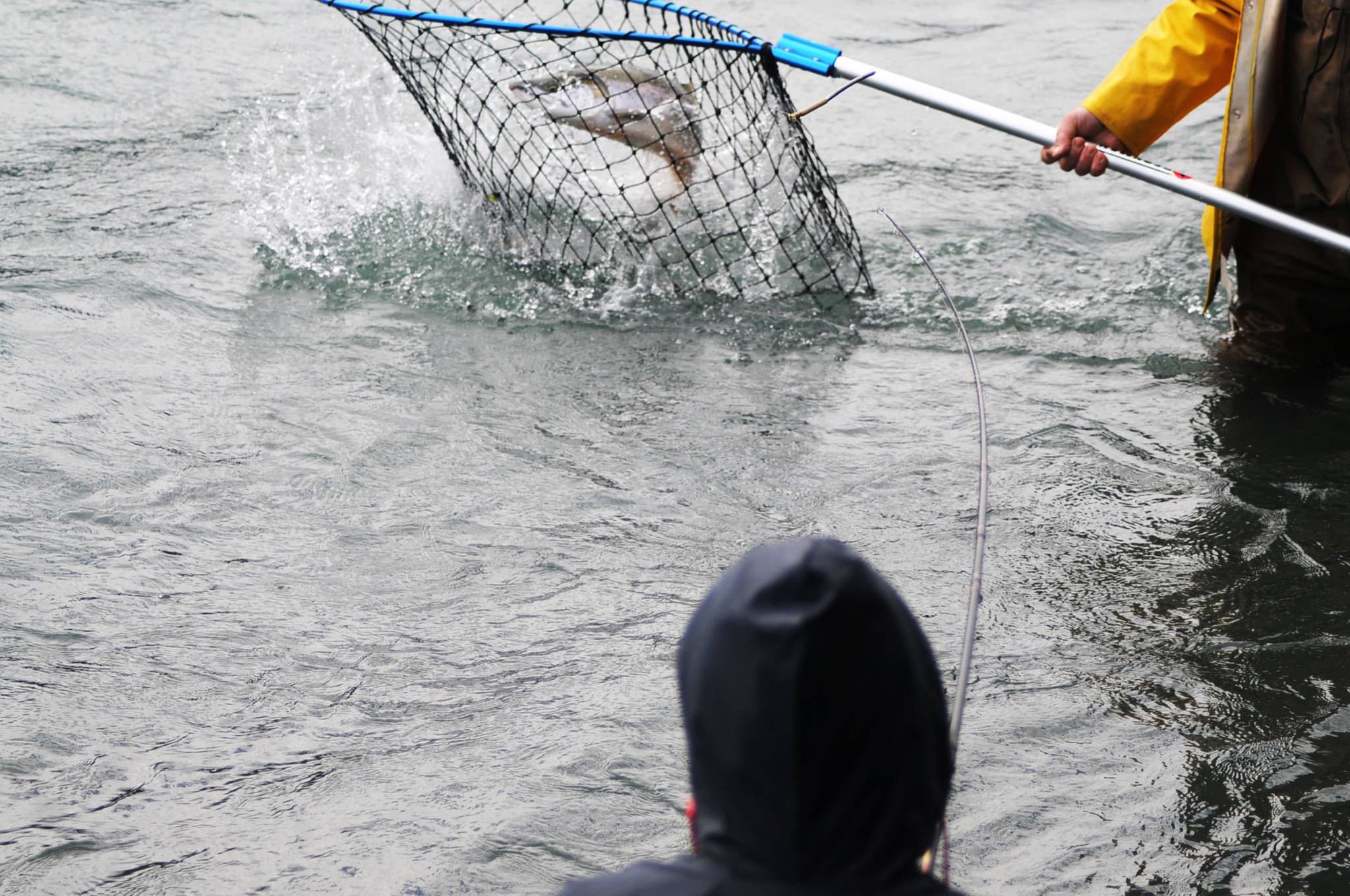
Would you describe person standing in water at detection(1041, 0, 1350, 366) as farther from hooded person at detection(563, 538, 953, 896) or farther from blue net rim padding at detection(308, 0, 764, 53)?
hooded person at detection(563, 538, 953, 896)

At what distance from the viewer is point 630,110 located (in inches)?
187

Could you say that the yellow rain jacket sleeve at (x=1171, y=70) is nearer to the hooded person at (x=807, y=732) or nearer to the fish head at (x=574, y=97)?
the fish head at (x=574, y=97)

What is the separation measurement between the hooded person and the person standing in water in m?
2.83

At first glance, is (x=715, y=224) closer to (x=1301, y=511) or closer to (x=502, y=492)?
(x=502, y=492)

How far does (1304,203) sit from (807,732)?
3.28m

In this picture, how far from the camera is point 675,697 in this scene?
271 cm

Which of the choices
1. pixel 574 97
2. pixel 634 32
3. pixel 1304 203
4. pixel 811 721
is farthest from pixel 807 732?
pixel 574 97

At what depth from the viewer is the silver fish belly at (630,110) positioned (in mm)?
4629

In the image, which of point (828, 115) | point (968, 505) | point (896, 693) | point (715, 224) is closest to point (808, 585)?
point (896, 693)

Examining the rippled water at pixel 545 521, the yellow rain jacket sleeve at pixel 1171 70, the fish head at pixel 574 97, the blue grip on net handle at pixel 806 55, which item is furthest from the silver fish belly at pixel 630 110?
the yellow rain jacket sleeve at pixel 1171 70

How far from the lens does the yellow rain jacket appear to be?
11.4 ft

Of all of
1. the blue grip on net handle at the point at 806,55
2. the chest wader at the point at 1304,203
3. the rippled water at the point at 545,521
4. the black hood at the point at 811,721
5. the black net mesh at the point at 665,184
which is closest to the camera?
the black hood at the point at 811,721

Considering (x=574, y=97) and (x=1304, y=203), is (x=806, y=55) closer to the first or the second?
(x=574, y=97)

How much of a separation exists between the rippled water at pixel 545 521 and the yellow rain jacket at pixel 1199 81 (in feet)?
2.78
